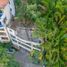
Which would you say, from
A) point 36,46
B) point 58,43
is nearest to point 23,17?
point 36,46

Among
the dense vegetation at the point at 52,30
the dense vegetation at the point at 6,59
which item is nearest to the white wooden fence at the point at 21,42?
the dense vegetation at the point at 52,30

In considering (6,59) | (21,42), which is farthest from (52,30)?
(6,59)

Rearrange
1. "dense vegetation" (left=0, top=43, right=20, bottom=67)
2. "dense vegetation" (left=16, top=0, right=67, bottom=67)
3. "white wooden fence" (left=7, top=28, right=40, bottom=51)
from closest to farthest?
"dense vegetation" (left=16, top=0, right=67, bottom=67), "dense vegetation" (left=0, top=43, right=20, bottom=67), "white wooden fence" (left=7, top=28, right=40, bottom=51)

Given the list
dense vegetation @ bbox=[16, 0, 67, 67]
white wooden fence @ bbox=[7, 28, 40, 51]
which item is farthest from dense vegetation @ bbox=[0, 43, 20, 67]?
dense vegetation @ bbox=[16, 0, 67, 67]

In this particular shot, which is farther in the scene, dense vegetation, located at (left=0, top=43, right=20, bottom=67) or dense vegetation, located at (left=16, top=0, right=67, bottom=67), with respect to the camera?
dense vegetation, located at (left=0, top=43, right=20, bottom=67)

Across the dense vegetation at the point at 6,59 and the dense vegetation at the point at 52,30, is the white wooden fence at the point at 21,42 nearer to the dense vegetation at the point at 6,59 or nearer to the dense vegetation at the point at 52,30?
the dense vegetation at the point at 52,30

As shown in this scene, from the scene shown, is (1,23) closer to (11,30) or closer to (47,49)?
(11,30)

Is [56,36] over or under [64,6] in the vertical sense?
under

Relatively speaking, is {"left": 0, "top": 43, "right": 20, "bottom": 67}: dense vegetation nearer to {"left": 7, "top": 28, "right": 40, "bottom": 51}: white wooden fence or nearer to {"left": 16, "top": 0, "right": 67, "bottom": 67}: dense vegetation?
{"left": 7, "top": 28, "right": 40, "bottom": 51}: white wooden fence
